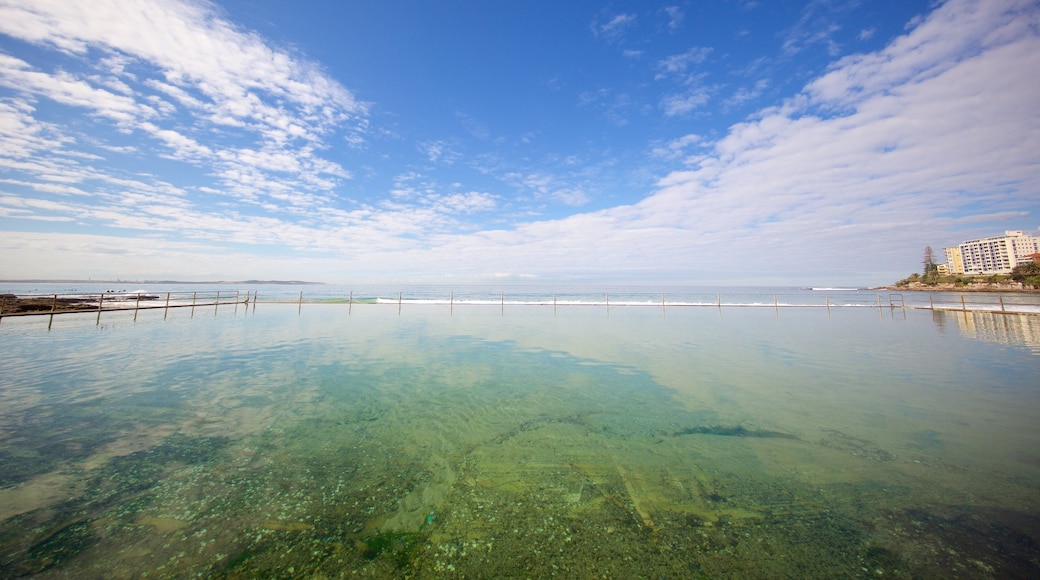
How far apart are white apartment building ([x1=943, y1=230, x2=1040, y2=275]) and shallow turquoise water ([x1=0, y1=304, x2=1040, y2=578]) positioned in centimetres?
18264

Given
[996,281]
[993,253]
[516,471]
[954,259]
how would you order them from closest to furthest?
[516,471]
[996,281]
[993,253]
[954,259]

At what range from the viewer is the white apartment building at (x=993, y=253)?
384 ft

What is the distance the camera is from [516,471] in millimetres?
4234

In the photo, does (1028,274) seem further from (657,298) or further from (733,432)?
(733,432)

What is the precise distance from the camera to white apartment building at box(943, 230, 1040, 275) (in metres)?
117

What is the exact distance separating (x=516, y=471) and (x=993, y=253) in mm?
201040

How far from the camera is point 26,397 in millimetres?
6535

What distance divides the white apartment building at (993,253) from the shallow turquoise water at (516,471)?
182645mm

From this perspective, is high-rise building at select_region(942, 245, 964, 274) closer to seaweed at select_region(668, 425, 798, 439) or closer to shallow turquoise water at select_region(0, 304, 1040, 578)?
shallow turquoise water at select_region(0, 304, 1040, 578)

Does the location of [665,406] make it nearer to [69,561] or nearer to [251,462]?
[251,462]

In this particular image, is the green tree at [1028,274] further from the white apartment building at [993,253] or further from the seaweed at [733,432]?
the seaweed at [733,432]

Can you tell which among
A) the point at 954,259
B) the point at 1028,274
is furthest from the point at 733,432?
the point at 954,259

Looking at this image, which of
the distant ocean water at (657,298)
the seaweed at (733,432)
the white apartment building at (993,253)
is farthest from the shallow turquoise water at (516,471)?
the white apartment building at (993,253)

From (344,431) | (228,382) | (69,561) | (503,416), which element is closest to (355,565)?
(69,561)
